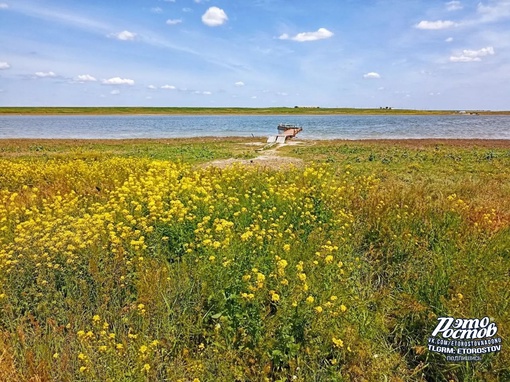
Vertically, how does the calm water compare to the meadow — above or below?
above

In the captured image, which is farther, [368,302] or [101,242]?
[101,242]

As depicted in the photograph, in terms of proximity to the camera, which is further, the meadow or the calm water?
the calm water

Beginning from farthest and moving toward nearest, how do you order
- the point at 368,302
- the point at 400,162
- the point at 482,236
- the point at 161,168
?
the point at 400,162 → the point at 161,168 → the point at 482,236 → the point at 368,302

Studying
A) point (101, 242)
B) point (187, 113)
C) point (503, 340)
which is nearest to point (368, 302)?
point (503, 340)

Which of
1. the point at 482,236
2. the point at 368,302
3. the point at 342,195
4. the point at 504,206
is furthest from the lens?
the point at 504,206

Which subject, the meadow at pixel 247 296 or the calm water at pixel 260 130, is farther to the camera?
the calm water at pixel 260 130

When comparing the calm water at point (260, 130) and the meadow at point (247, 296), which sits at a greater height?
the calm water at point (260, 130)

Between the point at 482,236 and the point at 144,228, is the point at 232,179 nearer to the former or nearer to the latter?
the point at 144,228

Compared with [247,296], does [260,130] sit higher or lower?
higher

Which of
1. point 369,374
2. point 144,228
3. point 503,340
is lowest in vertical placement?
point 369,374

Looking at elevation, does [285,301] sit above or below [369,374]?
above

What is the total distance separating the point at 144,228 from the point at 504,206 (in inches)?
314

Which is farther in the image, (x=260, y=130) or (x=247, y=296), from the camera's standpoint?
(x=260, y=130)

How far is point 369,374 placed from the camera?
133 inches
